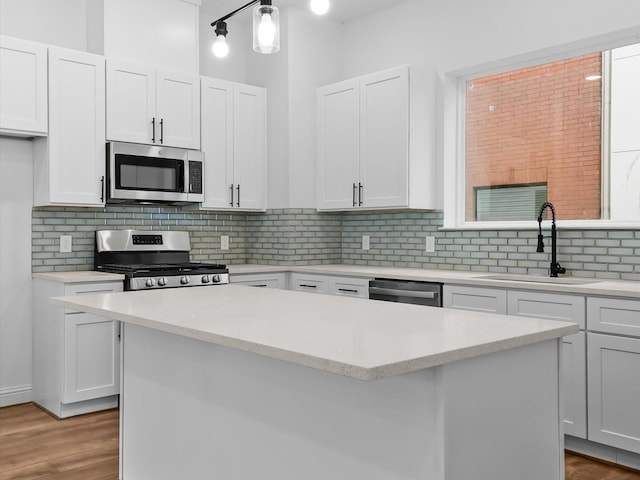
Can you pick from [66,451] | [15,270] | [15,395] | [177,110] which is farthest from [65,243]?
[66,451]

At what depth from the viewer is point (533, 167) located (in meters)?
4.19

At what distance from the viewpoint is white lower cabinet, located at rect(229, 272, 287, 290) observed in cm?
471

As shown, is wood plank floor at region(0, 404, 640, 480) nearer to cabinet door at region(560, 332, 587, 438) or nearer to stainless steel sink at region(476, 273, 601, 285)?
cabinet door at region(560, 332, 587, 438)

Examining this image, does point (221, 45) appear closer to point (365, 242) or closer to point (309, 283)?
point (309, 283)

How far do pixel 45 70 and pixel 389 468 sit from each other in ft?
11.6

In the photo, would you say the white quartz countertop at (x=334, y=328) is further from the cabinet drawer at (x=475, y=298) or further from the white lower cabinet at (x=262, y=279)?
the white lower cabinet at (x=262, y=279)

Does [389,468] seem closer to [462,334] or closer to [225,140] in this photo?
[462,334]

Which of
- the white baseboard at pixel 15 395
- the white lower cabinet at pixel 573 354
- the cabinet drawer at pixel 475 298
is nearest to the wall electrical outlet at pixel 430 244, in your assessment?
the cabinet drawer at pixel 475 298

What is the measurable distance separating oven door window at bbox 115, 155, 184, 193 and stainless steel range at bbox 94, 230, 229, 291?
0.43 metres

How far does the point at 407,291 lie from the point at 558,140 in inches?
56.9

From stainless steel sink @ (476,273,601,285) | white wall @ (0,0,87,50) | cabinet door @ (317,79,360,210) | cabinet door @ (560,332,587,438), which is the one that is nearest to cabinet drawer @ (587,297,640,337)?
cabinet door @ (560,332,587,438)

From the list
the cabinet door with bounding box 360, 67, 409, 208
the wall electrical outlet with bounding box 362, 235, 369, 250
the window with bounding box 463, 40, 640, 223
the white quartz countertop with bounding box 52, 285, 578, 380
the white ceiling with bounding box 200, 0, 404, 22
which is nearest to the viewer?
the white quartz countertop with bounding box 52, 285, 578, 380

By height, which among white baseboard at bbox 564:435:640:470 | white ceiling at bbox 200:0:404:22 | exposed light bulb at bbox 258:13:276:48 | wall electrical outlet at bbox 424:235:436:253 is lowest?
white baseboard at bbox 564:435:640:470

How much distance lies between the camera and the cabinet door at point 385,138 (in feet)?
14.7
